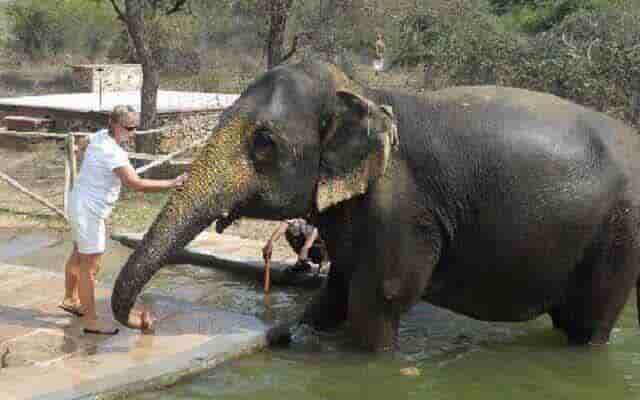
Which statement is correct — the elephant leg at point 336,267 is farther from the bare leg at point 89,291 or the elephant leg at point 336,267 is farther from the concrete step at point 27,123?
the concrete step at point 27,123

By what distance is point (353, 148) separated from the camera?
6.21 meters

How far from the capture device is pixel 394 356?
6910 millimetres

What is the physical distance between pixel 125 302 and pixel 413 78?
1288 cm

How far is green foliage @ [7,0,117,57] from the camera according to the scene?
36.5 metres

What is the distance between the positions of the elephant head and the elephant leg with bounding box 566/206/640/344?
1688 millimetres

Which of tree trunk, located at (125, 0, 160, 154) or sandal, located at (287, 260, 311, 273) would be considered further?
tree trunk, located at (125, 0, 160, 154)

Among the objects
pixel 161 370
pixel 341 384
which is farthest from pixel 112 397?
pixel 341 384

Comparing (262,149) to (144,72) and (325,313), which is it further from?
(144,72)

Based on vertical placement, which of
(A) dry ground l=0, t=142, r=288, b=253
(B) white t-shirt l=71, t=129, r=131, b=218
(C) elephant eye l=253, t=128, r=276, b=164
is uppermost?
Result: (C) elephant eye l=253, t=128, r=276, b=164

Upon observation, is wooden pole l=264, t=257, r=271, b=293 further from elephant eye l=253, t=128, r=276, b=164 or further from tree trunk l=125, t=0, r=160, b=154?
tree trunk l=125, t=0, r=160, b=154

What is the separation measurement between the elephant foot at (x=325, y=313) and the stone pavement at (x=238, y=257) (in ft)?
4.34

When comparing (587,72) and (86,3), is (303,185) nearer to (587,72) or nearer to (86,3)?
(587,72)

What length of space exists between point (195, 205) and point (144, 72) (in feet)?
29.1

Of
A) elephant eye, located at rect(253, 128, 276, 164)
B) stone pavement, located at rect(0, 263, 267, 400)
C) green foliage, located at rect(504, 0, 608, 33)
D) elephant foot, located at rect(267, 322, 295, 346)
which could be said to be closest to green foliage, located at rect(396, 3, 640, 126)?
elephant foot, located at rect(267, 322, 295, 346)
